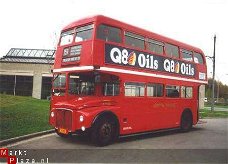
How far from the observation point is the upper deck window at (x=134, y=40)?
462 inches

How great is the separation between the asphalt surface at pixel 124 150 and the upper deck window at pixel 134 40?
3.63m

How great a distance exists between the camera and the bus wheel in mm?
15117

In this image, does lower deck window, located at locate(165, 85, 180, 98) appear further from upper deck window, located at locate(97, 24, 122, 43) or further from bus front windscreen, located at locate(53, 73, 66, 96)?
bus front windscreen, located at locate(53, 73, 66, 96)

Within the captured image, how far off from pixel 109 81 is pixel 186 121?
6.07 meters

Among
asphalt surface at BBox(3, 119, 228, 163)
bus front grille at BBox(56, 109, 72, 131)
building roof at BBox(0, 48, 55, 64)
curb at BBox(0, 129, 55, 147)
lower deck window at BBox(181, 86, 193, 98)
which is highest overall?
building roof at BBox(0, 48, 55, 64)

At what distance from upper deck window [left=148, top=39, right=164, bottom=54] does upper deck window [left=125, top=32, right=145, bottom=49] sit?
50 centimetres

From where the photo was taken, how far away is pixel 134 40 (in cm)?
1206

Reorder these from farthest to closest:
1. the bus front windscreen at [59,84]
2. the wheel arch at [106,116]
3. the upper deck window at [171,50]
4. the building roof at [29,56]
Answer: the building roof at [29,56] < the upper deck window at [171,50] < the bus front windscreen at [59,84] < the wheel arch at [106,116]

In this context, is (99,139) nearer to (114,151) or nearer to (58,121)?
(114,151)

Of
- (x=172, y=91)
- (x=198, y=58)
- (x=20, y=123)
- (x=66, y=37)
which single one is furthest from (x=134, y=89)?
(x=198, y=58)

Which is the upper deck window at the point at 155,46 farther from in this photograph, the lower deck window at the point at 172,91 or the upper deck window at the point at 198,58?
the upper deck window at the point at 198,58

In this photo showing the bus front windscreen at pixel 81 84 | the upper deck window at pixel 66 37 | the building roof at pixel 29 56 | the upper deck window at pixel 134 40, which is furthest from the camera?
the building roof at pixel 29 56

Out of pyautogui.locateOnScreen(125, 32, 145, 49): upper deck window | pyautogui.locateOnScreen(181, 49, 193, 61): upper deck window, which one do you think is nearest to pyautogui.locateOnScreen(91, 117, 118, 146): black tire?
pyautogui.locateOnScreen(125, 32, 145, 49): upper deck window

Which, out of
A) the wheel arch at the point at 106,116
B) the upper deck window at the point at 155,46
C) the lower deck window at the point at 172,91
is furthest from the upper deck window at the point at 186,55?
the wheel arch at the point at 106,116
